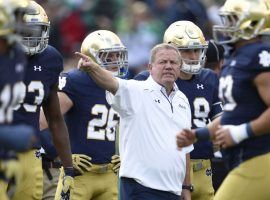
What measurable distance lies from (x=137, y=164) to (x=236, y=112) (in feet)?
3.16

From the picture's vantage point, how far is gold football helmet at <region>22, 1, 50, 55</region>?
7324 mm

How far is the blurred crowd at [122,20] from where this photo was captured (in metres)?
14.0

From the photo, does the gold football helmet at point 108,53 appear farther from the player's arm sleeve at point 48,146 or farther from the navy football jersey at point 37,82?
the player's arm sleeve at point 48,146

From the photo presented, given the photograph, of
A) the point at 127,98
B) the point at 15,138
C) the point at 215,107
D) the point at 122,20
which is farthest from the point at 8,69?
the point at 122,20

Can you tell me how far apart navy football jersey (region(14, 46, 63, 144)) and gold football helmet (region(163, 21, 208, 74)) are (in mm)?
1123

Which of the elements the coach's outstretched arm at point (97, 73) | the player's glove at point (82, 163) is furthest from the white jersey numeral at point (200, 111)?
the coach's outstretched arm at point (97, 73)

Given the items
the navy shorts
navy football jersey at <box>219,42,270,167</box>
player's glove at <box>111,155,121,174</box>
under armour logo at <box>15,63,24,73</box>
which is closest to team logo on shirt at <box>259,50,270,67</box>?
navy football jersey at <box>219,42,270,167</box>

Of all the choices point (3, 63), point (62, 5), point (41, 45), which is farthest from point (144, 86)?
point (62, 5)

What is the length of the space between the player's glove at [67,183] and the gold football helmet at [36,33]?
0.95 metres

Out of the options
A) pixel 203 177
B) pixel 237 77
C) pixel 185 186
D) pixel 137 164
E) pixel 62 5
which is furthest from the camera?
pixel 62 5

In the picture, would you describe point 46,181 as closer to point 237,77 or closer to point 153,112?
point 153,112

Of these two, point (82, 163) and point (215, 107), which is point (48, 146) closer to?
point (82, 163)

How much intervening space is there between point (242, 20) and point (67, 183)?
2.01m

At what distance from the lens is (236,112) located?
21.3ft
